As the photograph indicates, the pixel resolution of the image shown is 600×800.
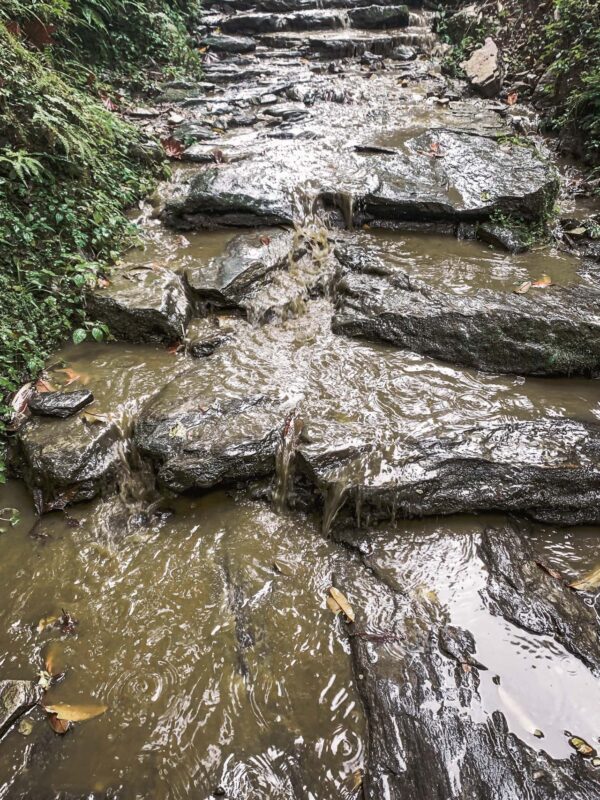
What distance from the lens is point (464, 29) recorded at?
425 inches

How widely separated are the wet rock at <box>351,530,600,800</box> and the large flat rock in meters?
4.99

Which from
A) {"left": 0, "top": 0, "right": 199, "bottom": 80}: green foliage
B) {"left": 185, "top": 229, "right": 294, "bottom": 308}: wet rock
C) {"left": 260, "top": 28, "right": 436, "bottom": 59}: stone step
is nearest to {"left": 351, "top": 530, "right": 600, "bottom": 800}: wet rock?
{"left": 185, "top": 229, "right": 294, "bottom": 308}: wet rock

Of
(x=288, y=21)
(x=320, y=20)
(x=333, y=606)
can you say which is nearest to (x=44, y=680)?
(x=333, y=606)

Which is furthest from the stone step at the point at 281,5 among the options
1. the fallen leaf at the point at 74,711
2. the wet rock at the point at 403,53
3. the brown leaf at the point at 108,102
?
the fallen leaf at the point at 74,711

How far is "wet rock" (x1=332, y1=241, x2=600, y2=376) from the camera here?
174 inches

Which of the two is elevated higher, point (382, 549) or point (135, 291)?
point (135, 291)

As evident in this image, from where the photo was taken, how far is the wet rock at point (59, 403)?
3971 millimetres

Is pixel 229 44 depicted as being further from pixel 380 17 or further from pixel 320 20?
pixel 380 17

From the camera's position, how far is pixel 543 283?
503 cm

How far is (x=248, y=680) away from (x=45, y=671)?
1.30 m

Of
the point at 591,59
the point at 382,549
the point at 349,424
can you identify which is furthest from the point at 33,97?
the point at 591,59

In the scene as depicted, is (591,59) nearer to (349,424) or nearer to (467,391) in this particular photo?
(467,391)

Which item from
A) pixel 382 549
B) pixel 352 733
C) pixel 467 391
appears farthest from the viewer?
pixel 467 391

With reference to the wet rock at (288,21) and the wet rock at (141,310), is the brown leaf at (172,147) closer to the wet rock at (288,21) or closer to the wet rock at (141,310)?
the wet rock at (141,310)
